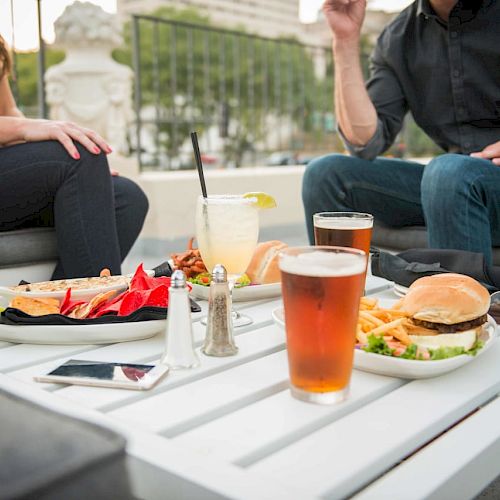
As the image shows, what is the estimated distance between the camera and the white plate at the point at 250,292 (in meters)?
1.30

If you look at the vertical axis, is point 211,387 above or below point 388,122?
below

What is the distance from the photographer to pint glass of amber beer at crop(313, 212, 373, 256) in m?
1.18

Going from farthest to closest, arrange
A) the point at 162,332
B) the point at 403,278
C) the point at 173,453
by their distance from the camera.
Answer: the point at 403,278
the point at 162,332
the point at 173,453

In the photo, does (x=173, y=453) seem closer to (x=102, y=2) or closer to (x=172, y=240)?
(x=172, y=240)

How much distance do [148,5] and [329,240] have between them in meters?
47.0

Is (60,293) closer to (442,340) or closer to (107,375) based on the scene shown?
(107,375)

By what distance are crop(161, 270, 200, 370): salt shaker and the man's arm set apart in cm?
149

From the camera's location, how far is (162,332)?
108 cm

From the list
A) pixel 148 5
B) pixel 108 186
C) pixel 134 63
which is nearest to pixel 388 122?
pixel 108 186

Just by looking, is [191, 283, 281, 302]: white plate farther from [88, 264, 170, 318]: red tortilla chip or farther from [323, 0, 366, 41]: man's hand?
[323, 0, 366, 41]: man's hand

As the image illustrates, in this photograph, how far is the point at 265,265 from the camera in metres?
1.36

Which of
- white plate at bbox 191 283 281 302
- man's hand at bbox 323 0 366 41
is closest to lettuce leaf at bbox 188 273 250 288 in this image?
white plate at bbox 191 283 281 302

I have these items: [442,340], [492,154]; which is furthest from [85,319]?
[492,154]

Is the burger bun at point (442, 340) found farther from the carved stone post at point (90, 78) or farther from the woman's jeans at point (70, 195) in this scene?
the carved stone post at point (90, 78)
